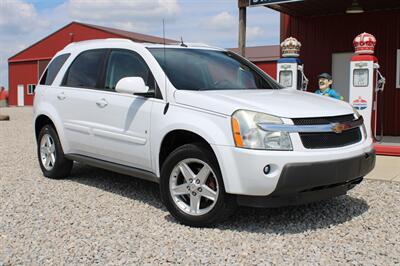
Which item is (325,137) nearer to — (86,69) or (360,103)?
(86,69)

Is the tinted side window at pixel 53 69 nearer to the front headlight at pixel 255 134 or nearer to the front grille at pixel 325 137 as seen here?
the front headlight at pixel 255 134

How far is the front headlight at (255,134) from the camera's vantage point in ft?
13.3

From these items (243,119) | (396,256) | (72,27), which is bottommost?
(396,256)

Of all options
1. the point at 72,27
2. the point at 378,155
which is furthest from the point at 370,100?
the point at 72,27

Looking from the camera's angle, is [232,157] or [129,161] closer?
[232,157]

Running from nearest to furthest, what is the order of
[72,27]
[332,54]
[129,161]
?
[129,161] < [332,54] < [72,27]

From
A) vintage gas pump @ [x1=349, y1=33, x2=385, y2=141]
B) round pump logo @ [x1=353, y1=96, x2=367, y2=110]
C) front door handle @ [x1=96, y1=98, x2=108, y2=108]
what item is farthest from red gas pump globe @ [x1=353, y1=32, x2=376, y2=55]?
front door handle @ [x1=96, y1=98, x2=108, y2=108]

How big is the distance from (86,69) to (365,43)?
18.6 ft

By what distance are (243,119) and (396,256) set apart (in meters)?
1.65

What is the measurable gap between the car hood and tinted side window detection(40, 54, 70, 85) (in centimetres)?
265

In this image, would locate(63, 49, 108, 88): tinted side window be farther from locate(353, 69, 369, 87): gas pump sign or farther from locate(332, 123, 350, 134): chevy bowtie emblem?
locate(353, 69, 369, 87): gas pump sign

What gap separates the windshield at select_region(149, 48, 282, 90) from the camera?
503cm

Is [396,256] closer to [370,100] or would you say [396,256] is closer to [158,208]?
[158,208]

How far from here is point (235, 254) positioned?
12.6ft
